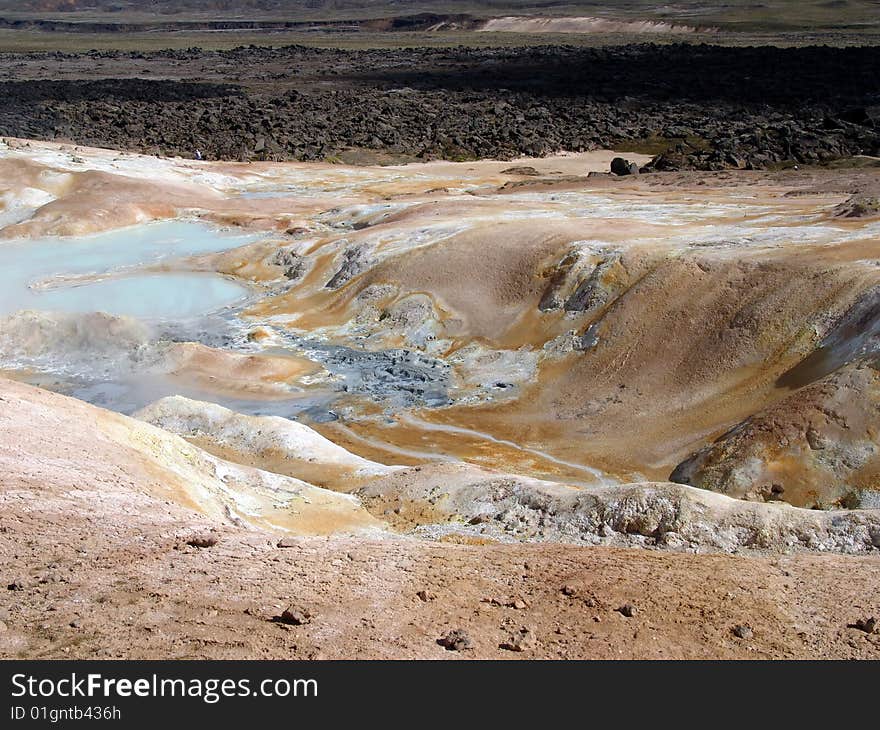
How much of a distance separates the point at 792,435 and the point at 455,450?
535 centimetres

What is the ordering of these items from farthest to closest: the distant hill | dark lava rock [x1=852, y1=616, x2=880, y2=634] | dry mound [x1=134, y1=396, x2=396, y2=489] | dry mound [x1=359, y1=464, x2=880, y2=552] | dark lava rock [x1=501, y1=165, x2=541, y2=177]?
the distant hill → dark lava rock [x1=501, y1=165, x2=541, y2=177] → dry mound [x1=134, y1=396, x2=396, y2=489] → dry mound [x1=359, y1=464, x2=880, y2=552] → dark lava rock [x1=852, y1=616, x2=880, y2=634]

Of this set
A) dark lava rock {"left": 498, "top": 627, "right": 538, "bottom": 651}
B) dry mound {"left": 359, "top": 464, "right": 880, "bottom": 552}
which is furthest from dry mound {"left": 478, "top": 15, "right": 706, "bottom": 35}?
dark lava rock {"left": 498, "top": 627, "right": 538, "bottom": 651}

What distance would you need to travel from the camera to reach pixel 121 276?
84.8 ft

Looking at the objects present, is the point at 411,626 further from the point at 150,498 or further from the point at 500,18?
the point at 500,18

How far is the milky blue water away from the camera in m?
23.8

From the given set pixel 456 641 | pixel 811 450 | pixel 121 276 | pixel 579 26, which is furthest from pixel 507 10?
pixel 456 641

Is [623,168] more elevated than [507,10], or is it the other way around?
[507,10]

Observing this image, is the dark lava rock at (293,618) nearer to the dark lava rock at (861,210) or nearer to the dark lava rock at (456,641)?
the dark lava rock at (456,641)

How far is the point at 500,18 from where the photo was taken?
135 meters

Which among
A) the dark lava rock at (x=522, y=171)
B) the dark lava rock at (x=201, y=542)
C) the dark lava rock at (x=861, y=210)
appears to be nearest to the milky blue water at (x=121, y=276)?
the dark lava rock at (x=861, y=210)

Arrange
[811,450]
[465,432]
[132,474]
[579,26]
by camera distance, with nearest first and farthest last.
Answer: [132,474], [811,450], [465,432], [579,26]

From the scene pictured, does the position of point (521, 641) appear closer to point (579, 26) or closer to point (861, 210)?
point (861, 210)

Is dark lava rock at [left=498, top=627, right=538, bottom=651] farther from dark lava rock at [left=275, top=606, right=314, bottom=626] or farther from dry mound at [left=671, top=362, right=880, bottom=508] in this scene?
dry mound at [left=671, top=362, right=880, bottom=508]

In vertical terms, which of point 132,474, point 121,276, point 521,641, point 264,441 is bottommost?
point 121,276
